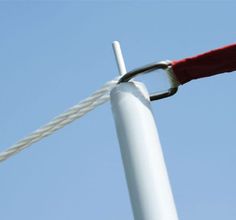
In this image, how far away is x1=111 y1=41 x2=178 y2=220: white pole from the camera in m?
0.88

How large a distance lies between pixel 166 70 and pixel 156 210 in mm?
308

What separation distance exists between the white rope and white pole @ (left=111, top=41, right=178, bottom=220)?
122 mm

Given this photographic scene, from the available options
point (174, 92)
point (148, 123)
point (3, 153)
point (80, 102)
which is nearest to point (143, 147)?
point (148, 123)

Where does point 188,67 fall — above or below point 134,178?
above

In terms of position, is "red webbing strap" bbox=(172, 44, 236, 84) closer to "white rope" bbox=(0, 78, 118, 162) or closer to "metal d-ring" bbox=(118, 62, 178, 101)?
"metal d-ring" bbox=(118, 62, 178, 101)

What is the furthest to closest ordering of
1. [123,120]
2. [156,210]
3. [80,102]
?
1. [80,102]
2. [123,120]
3. [156,210]

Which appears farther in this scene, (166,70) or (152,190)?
(166,70)

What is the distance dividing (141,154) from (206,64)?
0.25 metres

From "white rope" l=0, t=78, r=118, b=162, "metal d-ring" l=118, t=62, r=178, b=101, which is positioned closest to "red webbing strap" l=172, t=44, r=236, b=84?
"metal d-ring" l=118, t=62, r=178, b=101

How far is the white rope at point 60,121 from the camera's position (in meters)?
1.15

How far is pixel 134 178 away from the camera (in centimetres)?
92

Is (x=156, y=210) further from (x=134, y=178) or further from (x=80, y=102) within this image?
(x=80, y=102)

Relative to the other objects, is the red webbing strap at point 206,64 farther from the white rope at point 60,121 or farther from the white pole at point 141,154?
the white rope at point 60,121

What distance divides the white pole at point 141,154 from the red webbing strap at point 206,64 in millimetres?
92
